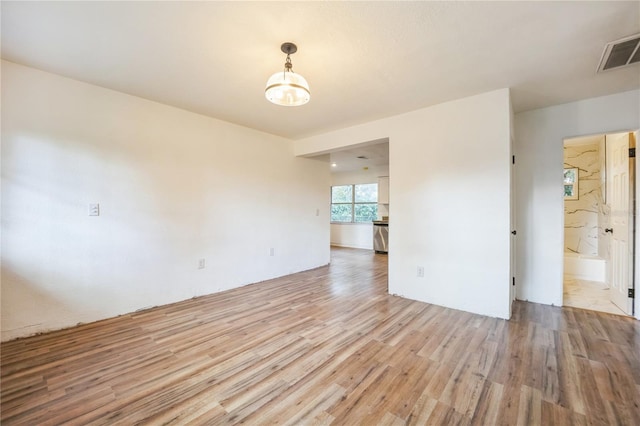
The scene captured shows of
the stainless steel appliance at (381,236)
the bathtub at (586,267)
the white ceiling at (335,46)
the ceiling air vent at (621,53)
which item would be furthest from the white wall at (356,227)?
the ceiling air vent at (621,53)

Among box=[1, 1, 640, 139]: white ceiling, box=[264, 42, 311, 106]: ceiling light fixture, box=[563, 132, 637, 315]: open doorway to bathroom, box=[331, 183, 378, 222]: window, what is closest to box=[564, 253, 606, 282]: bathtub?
box=[563, 132, 637, 315]: open doorway to bathroom

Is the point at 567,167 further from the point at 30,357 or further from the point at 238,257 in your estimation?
the point at 30,357

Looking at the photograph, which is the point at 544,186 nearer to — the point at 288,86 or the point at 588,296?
the point at 588,296

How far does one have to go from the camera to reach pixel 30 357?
2105mm

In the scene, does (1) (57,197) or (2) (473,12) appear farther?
(1) (57,197)

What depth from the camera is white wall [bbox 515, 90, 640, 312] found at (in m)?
3.17

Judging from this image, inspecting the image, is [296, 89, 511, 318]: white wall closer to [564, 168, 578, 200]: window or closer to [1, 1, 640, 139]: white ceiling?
[1, 1, 640, 139]: white ceiling

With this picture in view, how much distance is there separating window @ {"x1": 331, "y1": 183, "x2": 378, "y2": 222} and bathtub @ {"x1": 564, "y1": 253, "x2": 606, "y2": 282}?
4.42 meters

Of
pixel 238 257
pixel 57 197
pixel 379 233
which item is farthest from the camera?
pixel 379 233

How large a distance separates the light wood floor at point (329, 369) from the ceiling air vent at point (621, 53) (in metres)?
2.48

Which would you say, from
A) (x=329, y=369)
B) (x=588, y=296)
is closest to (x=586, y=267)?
(x=588, y=296)

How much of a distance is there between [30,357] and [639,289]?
5859mm

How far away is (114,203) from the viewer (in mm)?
2912

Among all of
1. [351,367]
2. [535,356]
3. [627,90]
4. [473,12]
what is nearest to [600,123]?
[627,90]
